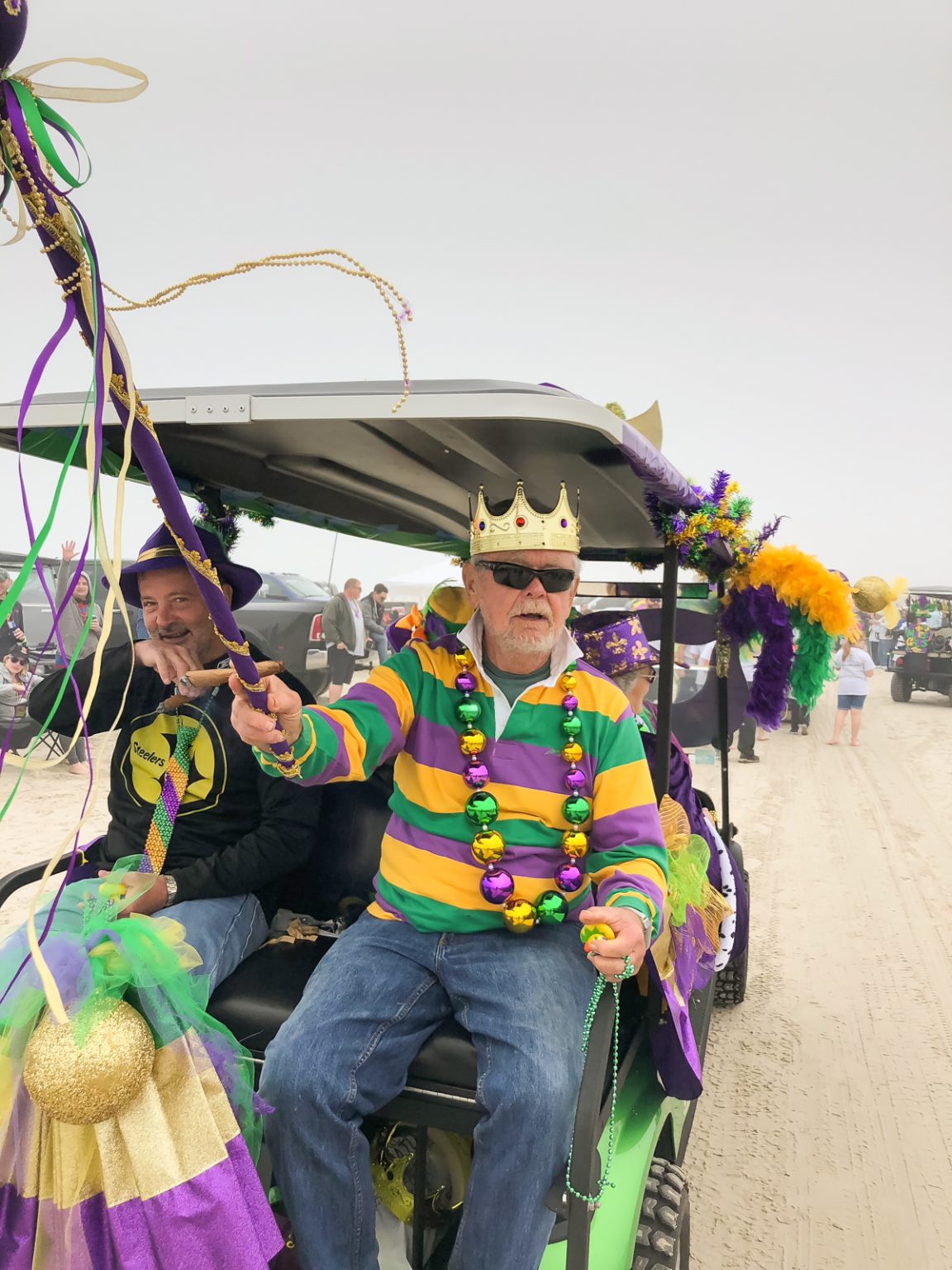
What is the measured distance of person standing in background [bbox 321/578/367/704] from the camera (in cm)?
1027

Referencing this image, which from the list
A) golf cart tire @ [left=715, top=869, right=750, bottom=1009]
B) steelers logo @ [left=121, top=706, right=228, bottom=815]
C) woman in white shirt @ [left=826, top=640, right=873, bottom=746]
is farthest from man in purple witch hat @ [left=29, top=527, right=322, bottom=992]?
woman in white shirt @ [left=826, top=640, right=873, bottom=746]

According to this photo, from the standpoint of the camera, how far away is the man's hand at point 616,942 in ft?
5.40

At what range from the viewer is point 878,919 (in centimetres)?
525

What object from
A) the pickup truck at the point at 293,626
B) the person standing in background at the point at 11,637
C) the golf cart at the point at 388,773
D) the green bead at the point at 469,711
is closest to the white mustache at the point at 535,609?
the green bead at the point at 469,711

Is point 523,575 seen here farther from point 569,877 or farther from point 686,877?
point 686,877

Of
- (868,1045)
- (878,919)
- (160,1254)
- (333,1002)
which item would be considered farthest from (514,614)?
(878,919)

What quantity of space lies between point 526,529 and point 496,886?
830 millimetres

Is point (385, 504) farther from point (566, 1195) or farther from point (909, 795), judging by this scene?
point (909, 795)

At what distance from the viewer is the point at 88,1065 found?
1.42 meters

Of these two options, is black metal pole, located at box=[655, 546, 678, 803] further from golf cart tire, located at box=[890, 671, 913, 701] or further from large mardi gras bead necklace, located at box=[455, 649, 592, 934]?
golf cart tire, located at box=[890, 671, 913, 701]

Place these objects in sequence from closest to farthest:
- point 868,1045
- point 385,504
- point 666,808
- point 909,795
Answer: point 666,808, point 385,504, point 868,1045, point 909,795

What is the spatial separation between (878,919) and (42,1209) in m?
5.02

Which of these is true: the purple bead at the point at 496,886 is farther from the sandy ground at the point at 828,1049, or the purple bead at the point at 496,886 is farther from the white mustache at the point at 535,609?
the sandy ground at the point at 828,1049

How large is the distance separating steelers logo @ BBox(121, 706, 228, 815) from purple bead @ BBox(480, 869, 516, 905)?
0.80 m
